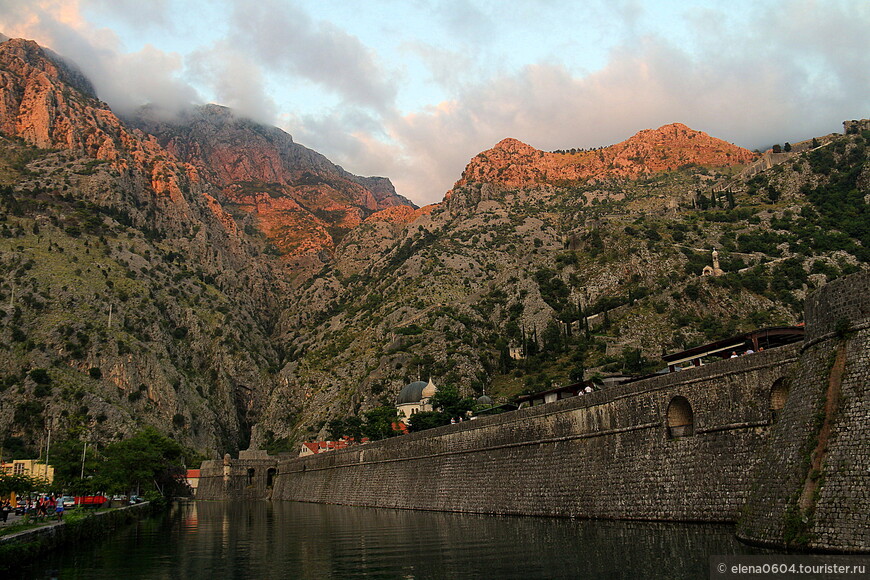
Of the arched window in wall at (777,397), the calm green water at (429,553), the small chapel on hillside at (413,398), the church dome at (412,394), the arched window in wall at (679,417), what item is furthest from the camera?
the church dome at (412,394)

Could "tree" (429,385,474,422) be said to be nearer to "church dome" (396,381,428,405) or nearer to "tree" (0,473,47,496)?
"church dome" (396,381,428,405)

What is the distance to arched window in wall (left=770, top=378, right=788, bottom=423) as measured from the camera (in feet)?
78.5

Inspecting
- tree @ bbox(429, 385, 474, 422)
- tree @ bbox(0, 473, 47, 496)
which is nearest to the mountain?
tree @ bbox(429, 385, 474, 422)

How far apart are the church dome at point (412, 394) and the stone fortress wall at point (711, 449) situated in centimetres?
5360

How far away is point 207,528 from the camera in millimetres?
46938

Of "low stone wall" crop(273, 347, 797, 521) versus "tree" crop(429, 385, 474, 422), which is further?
"tree" crop(429, 385, 474, 422)

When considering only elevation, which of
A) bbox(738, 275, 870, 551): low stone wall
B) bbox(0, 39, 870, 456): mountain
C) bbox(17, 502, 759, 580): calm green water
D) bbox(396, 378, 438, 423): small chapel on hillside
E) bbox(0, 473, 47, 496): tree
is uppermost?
bbox(0, 39, 870, 456): mountain

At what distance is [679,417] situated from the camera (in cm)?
2891

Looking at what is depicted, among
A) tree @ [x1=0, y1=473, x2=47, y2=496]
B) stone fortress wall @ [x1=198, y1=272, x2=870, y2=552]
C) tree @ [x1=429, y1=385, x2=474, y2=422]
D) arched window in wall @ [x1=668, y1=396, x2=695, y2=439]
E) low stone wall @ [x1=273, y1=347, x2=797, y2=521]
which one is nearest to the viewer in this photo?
stone fortress wall @ [x1=198, y1=272, x2=870, y2=552]

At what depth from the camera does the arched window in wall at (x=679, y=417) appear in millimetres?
28188

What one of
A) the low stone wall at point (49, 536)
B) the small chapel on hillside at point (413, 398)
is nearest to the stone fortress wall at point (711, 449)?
the low stone wall at point (49, 536)

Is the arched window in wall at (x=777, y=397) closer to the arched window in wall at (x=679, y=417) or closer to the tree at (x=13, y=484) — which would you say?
the arched window in wall at (x=679, y=417)

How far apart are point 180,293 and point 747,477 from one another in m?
154

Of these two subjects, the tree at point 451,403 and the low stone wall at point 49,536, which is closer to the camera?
the low stone wall at point 49,536
